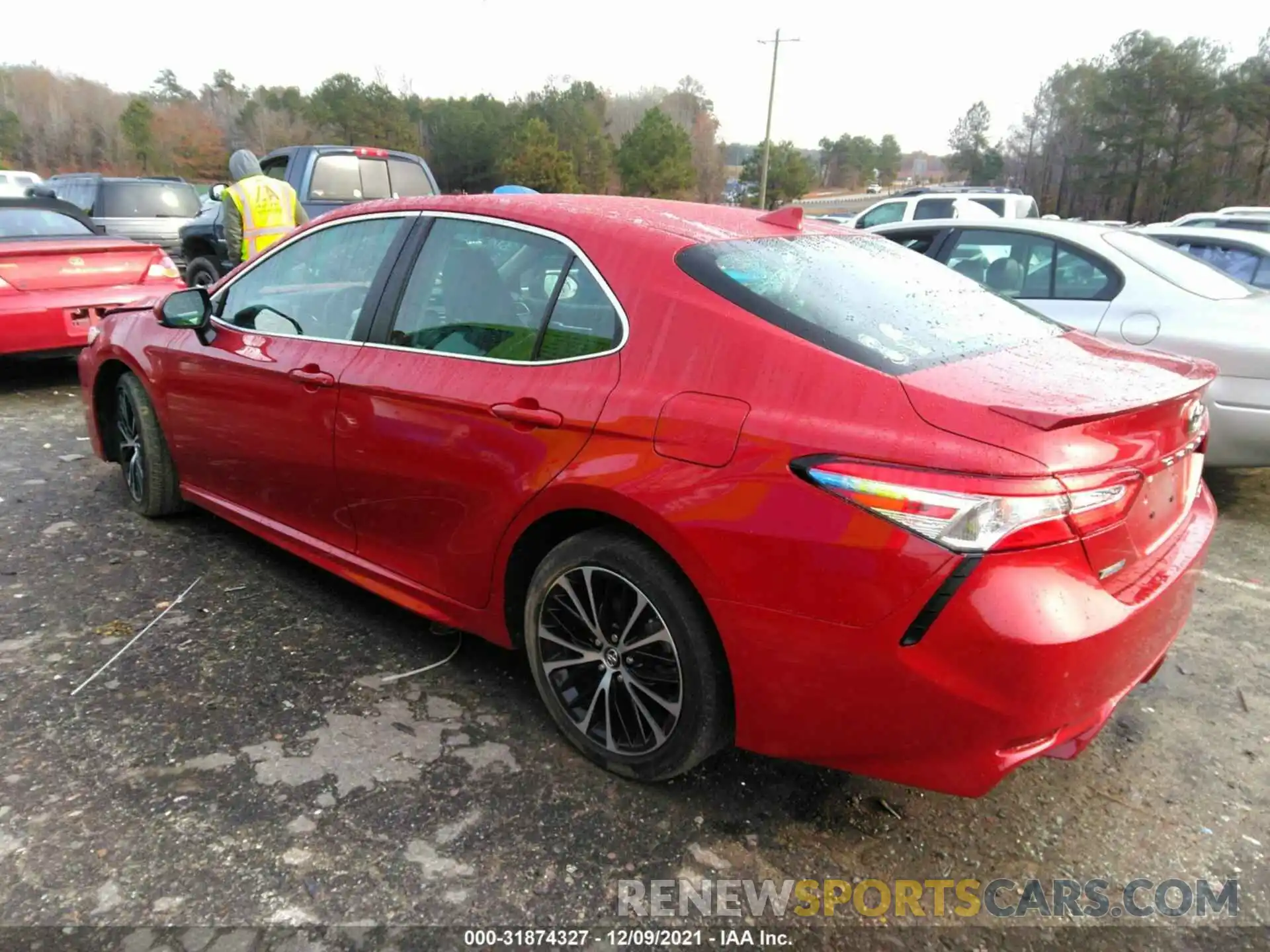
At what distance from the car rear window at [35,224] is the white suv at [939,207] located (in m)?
9.83

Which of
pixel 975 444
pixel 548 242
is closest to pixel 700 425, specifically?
pixel 975 444

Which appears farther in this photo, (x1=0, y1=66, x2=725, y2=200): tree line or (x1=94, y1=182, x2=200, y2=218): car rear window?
(x1=0, y1=66, x2=725, y2=200): tree line

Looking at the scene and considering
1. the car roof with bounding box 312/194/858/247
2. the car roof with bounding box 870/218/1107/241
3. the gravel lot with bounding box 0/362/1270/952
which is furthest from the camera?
the car roof with bounding box 870/218/1107/241

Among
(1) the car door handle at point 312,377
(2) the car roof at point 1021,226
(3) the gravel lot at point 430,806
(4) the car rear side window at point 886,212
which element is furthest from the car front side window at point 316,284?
(4) the car rear side window at point 886,212

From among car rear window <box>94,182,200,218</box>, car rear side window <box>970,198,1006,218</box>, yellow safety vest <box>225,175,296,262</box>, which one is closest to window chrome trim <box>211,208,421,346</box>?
Answer: yellow safety vest <box>225,175,296,262</box>

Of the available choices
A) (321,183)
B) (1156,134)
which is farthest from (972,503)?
(1156,134)

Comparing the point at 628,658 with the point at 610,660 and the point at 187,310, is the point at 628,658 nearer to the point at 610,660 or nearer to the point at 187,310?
the point at 610,660

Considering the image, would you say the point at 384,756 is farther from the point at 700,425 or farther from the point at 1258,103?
the point at 1258,103

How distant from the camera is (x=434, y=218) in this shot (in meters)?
2.90

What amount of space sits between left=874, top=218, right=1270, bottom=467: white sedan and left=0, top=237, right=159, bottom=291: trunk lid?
19.4 feet

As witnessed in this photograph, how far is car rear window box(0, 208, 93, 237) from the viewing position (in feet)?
22.4

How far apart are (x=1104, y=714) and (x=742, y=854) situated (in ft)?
3.01

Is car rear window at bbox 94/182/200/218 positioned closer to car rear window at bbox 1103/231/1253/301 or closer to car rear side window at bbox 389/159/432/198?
car rear side window at bbox 389/159/432/198
